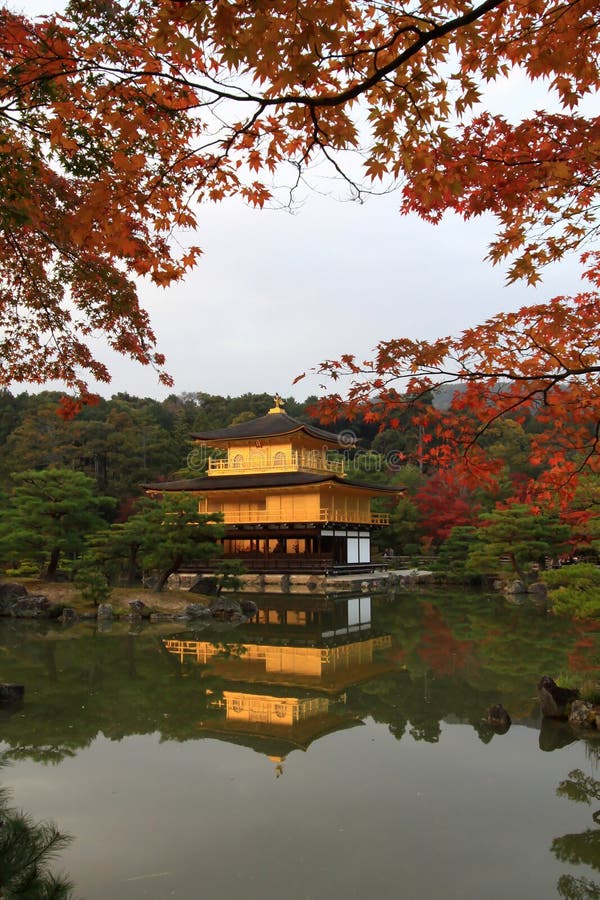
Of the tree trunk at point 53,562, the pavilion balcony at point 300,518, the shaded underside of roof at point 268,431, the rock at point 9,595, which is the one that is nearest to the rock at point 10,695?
the rock at point 9,595

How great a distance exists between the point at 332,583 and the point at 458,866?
1925cm

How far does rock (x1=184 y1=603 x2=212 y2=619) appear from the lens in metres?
14.1

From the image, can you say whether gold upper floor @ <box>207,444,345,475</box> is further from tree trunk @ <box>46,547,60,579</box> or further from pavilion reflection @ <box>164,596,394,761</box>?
pavilion reflection @ <box>164,596,394,761</box>

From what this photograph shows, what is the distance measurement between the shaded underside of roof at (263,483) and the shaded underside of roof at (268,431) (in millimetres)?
1650

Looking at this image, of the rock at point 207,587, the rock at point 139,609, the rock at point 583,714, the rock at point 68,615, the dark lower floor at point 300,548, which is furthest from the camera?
the dark lower floor at point 300,548

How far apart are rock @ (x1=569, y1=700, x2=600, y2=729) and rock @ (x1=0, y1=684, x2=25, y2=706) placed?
A: 5.39m

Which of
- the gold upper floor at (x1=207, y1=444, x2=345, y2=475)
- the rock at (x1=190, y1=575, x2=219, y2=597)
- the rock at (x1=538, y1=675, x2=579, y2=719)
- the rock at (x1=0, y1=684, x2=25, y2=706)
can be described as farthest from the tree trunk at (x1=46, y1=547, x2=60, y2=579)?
the rock at (x1=538, y1=675, x2=579, y2=719)

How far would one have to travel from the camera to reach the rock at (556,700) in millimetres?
6035

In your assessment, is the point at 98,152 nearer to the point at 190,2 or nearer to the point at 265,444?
the point at 190,2

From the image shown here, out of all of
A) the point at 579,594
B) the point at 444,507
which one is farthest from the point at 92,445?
the point at 579,594

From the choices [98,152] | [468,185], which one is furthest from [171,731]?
[468,185]

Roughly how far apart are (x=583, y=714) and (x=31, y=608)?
1174 centimetres

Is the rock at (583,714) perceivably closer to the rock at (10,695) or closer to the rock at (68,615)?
the rock at (10,695)

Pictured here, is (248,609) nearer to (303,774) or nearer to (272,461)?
(303,774)
